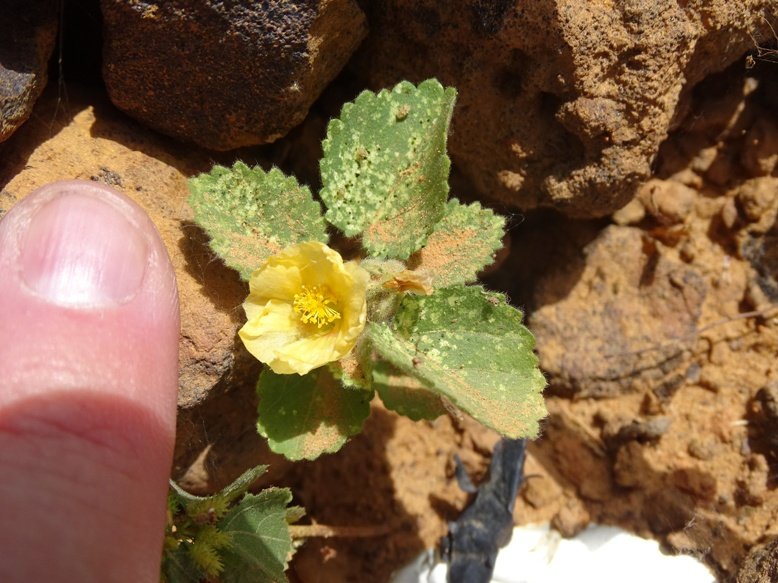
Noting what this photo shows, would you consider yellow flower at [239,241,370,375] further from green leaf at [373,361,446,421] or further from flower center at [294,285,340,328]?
green leaf at [373,361,446,421]

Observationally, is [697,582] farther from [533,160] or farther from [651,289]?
[533,160]

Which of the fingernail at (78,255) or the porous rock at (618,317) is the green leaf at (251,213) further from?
the porous rock at (618,317)

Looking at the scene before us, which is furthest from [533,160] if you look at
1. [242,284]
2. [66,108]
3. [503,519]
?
[66,108]

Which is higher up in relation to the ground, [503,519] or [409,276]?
[409,276]

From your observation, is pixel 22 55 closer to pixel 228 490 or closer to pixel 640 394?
pixel 228 490

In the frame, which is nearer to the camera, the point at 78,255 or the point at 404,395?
the point at 78,255

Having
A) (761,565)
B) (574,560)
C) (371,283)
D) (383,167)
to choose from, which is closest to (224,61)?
(383,167)

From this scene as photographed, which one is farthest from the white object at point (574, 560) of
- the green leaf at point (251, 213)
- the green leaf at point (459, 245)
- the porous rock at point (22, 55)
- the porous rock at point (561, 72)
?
the porous rock at point (22, 55)
